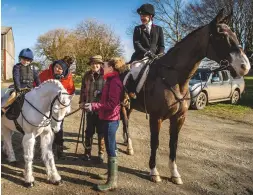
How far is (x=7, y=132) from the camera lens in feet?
17.4

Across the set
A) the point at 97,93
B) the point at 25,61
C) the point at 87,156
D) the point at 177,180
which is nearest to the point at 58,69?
the point at 25,61

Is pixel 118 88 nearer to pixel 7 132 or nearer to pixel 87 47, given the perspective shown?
pixel 7 132

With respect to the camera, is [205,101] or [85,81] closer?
[85,81]

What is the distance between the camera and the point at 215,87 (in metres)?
13.8

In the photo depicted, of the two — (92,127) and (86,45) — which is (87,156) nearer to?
(92,127)

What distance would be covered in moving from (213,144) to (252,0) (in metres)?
23.1

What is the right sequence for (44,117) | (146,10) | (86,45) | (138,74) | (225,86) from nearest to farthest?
(44,117)
(138,74)
(146,10)
(225,86)
(86,45)

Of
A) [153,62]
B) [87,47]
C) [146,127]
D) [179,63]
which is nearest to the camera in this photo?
[179,63]

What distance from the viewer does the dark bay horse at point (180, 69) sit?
13.5ft

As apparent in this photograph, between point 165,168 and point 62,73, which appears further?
point 165,168

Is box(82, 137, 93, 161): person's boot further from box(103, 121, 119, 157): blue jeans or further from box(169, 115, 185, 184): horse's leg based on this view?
box(169, 115, 185, 184): horse's leg

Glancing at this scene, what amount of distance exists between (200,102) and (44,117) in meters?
10.0

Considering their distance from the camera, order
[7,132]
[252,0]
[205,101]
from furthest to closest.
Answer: [252,0] < [205,101] < [7,132]

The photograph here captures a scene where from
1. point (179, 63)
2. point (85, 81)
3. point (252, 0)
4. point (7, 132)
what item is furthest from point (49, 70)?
point (252, 0)
